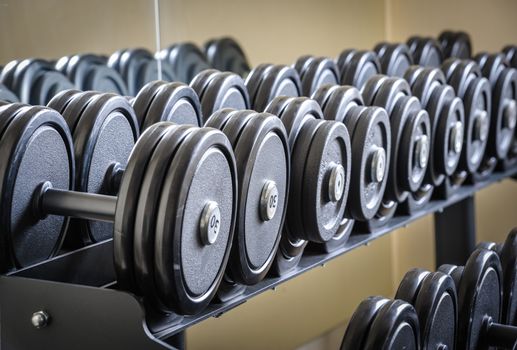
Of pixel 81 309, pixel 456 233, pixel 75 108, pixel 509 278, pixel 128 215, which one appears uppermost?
pixel 75 108

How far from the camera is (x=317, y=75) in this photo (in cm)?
172

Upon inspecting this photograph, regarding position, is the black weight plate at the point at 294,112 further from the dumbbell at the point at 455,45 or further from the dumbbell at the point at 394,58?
the dumbbell at the point at 455,45

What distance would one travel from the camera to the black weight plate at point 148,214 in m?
0.98

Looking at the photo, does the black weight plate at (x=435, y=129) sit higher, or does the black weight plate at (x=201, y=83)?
the black weight plate at (x=201, y=83)

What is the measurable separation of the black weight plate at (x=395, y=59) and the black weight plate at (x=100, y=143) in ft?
2.94

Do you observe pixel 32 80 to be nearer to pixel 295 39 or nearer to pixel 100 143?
pixel 100 143

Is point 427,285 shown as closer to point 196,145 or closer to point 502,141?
point 196,145

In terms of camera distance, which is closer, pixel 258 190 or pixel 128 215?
pixel 128 215

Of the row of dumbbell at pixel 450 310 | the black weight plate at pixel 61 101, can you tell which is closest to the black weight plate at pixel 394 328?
the row of dumbbell at pixel 450 310

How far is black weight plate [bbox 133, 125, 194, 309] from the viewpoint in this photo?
38.5 inches

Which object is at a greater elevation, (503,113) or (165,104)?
A: (165,104)

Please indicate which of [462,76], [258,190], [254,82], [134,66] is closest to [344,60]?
[462,76]

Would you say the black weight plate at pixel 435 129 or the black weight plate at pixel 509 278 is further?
the black weight plate at pixel 435 129

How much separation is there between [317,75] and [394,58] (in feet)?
1.15
